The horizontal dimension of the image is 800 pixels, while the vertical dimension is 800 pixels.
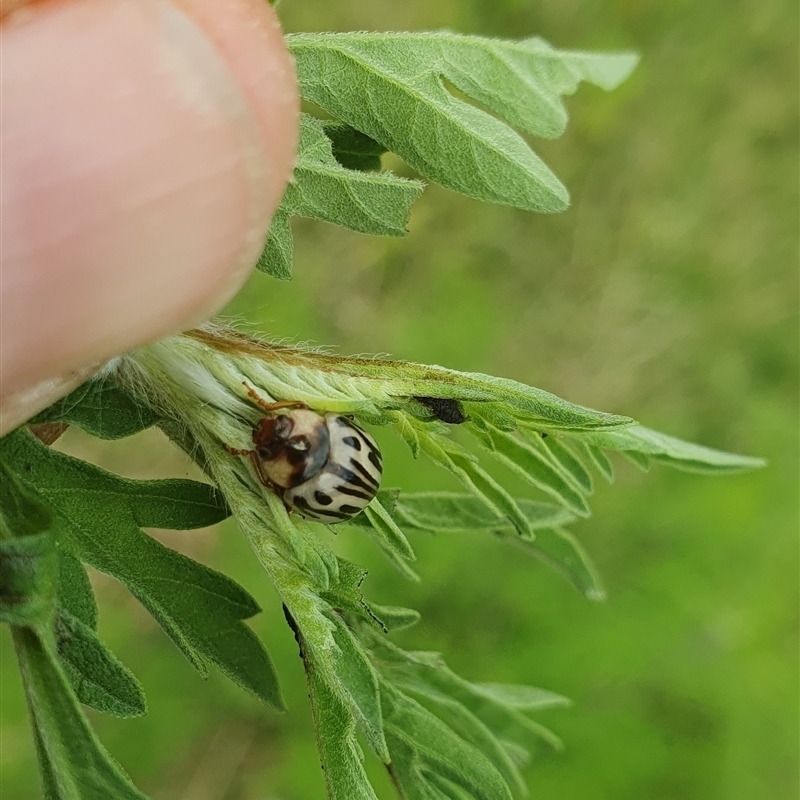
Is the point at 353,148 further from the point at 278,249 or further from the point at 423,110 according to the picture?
the point at 278,249

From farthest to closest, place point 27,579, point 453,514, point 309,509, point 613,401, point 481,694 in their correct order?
point 613,401
point 481,694
point 453,514
point 309,509
point 27,579

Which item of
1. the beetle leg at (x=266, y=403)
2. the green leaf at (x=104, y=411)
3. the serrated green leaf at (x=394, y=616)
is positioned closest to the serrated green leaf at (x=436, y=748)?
the serrated green leaf at (x=394, y=616)

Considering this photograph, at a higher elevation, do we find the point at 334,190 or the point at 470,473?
the point at 334,190

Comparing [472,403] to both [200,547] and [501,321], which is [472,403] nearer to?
[200,547]

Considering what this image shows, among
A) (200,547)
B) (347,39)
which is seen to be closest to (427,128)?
(347,39)

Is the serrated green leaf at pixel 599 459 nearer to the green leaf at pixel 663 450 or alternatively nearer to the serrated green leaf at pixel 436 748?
the green leaf at pixel 663 450

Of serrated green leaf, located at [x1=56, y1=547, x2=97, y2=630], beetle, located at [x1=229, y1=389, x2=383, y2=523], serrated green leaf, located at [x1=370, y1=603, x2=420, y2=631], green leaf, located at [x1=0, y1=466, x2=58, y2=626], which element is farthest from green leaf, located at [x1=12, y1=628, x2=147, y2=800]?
serrated green leaf, located at [x1=370, y1=603, x2=420, y2=631]

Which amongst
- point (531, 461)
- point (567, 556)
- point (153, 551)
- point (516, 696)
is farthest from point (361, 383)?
point (516, 696)

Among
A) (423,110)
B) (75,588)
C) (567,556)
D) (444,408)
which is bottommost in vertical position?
(567,556)

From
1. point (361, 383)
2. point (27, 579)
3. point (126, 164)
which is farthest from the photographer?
point (361, 383)
